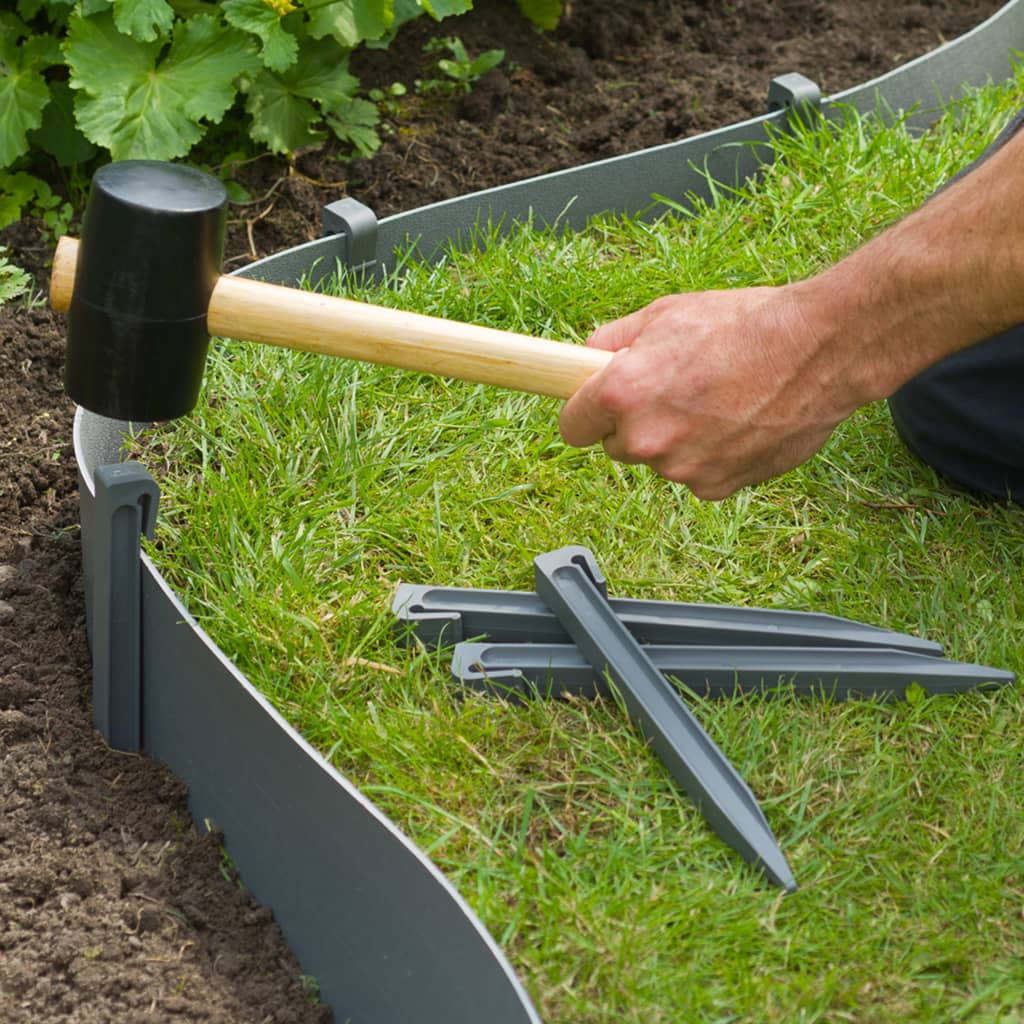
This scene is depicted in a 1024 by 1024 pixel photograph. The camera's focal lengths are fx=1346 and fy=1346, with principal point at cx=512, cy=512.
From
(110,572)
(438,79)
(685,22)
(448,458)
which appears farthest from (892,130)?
(110,572)

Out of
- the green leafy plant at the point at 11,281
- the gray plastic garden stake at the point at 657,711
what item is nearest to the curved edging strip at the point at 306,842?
the gray plastic garden stake at the point at 657,711

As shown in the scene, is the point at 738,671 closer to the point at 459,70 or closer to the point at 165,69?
the point at 165,69

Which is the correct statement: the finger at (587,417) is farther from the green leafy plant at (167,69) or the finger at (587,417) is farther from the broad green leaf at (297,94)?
the broad green leaf at (297,94)

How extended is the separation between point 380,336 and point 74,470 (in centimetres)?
96

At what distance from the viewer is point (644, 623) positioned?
7.43 feet

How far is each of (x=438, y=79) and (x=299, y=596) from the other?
1.91 meters

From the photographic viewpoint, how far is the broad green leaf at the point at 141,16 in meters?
2.80

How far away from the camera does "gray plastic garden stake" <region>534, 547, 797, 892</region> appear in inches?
77.0

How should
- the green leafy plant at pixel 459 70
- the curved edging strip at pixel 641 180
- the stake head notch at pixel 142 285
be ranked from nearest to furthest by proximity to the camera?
the stake head notch at pixel 142 285 < the curved edging strip at pixel 641 180 < the green leafy plant at pixel 459 70

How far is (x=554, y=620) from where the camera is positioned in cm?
228

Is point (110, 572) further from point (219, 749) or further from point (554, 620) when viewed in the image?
Answer: point (554, 620)

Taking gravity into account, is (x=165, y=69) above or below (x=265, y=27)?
below

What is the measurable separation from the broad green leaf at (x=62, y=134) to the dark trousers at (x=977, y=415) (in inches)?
76.7

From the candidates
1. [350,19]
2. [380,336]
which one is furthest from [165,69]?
[380,336]
